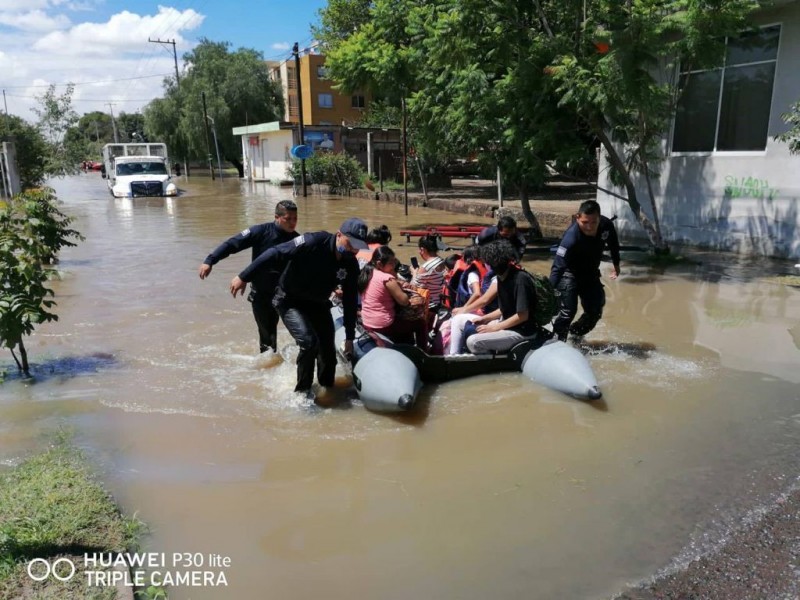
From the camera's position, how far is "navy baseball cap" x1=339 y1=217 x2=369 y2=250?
16.7 feet

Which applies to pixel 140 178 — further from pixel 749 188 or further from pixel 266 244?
pixel 266 244

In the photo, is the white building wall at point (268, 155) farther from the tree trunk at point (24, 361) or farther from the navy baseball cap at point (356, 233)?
the navy baseball cap at point (356, 233)

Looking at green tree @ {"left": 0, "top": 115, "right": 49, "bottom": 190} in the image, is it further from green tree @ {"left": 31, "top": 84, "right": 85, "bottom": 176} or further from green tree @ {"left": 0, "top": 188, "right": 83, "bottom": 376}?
green tree @ {"left": 0, "top": 188, "right": 83, "bottom": 376}

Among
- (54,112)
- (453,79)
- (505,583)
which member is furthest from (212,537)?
(54,112)

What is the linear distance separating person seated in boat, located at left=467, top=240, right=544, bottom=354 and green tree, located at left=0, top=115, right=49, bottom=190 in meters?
20.8

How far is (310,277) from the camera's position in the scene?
5254 mm

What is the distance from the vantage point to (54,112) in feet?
80.0

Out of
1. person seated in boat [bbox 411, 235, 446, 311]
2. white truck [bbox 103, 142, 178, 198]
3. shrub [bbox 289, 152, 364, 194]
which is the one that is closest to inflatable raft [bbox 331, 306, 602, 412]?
person seated in boat [bbox 411, 235, 446, 311]

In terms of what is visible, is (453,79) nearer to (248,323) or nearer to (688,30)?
(688,30)

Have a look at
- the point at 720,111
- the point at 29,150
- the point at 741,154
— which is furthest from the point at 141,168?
the point at 741,154

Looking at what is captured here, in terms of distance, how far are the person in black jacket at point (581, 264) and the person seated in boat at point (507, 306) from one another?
74 centimetres

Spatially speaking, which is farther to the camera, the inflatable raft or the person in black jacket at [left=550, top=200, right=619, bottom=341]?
the person in black jacket at [left=550, top=200, right=619, bottom=341]

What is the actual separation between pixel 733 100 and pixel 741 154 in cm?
108

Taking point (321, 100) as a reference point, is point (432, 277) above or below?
below
